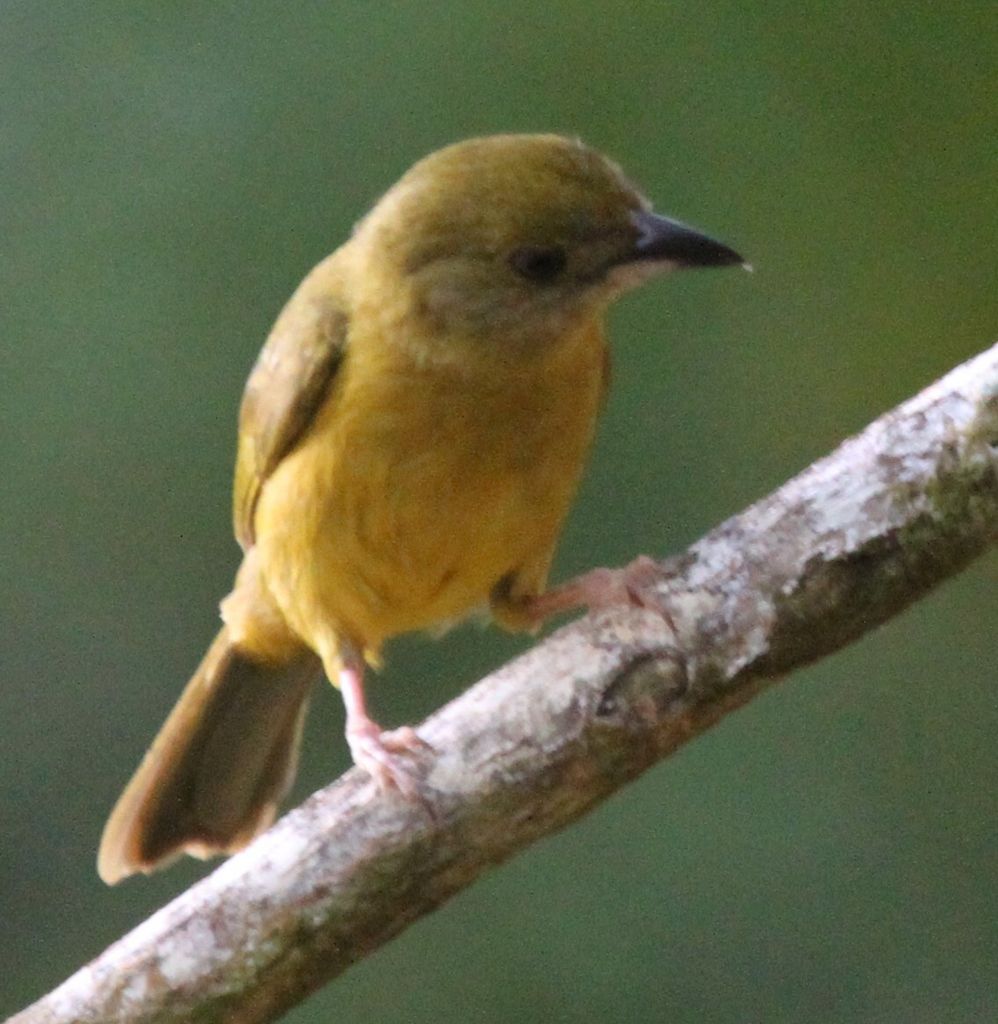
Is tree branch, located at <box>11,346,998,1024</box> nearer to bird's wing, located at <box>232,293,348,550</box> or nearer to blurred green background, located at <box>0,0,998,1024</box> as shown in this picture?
bird's wing, located at <box>232,293,348,550</box>

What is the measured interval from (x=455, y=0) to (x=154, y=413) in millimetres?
1129

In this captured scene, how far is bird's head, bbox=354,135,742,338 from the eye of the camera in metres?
2.14

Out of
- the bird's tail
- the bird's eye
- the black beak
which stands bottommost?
the bird's tail

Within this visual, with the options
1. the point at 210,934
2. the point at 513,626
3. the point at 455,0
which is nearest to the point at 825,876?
the point at 513,626

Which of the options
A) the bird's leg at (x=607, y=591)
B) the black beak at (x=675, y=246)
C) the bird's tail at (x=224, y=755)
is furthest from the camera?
the bird's tail at (x=224, y=755)

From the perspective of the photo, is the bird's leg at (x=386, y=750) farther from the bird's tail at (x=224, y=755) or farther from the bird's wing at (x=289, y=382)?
the bird's tail at (x=224, y=755)

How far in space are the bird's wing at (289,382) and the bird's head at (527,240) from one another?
156 millimetres

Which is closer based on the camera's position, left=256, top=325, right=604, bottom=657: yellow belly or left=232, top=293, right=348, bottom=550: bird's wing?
left=256, top=325, right=604, bottom=657: yellow belly

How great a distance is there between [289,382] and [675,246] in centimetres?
66

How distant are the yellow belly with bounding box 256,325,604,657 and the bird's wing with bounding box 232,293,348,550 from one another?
3cm

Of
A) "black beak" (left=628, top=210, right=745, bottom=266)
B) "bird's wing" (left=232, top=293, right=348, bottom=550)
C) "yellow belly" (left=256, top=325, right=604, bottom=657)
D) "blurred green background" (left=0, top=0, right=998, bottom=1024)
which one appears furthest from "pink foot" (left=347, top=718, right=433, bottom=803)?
"blurred green background" (left=0, top=0, right=998, bottom=1024)

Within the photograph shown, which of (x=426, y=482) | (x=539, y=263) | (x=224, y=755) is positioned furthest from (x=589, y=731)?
(x=224, y=755)

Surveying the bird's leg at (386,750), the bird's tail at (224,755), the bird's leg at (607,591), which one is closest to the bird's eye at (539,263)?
the bird's leg at (607,591)

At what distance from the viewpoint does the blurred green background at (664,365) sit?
3064 millimetres
